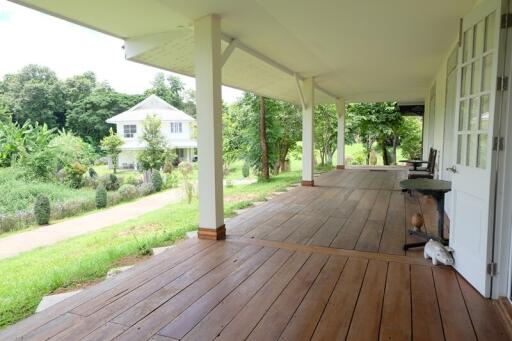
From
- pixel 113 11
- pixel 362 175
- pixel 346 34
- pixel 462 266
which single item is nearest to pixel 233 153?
pixel 362 175

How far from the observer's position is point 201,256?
3.23m

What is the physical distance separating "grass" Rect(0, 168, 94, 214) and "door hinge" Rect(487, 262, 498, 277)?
11171 millimetres

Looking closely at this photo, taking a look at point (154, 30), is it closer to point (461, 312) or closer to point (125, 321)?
point (125, 321)

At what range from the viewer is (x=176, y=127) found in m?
21.8

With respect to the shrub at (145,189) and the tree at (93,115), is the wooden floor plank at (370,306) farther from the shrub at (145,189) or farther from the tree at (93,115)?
the tree at (93,115)

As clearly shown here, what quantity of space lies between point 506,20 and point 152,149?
14358 millimetres

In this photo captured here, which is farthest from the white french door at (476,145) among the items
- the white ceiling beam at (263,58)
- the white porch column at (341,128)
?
the white porch column at (341,128)

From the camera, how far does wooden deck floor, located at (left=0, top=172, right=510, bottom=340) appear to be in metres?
1.95

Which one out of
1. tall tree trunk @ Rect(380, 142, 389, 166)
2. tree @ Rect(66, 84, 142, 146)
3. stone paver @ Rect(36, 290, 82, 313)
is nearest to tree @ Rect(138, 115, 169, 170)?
tree @ Rect(66, 84, 142, 146)

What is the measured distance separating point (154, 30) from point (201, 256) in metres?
2.71

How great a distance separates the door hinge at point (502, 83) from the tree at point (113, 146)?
16.9 metres

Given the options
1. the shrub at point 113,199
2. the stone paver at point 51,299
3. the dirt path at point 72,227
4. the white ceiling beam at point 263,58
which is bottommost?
the dirt path at point 72,227

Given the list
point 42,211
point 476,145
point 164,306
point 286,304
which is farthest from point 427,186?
point 42,211

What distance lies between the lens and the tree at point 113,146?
16650 mm
